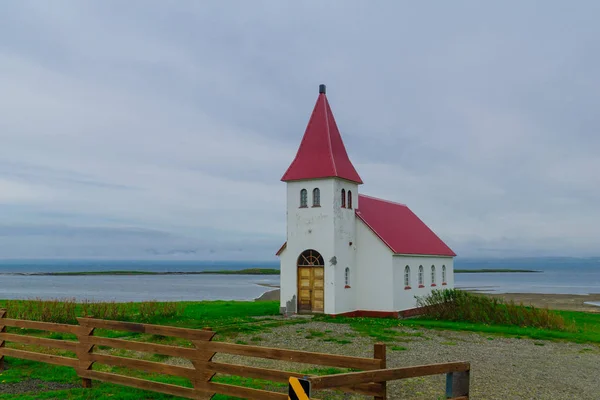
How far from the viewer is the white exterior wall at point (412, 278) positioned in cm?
2823

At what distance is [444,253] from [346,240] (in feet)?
35.5

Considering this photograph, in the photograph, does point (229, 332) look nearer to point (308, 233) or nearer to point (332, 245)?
point (332, 245)

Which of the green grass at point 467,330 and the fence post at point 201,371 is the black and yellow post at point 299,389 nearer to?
the fence post at point 201,371

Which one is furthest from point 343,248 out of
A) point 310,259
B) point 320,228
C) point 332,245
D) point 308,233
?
point 308,233

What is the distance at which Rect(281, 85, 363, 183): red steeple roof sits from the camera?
2727cm

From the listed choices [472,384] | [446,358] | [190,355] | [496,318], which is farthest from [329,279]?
[190,355]

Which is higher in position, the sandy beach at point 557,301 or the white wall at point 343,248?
the white wall at point 343,248

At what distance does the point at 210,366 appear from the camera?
864cm

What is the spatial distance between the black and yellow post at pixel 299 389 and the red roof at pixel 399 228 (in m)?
23.0

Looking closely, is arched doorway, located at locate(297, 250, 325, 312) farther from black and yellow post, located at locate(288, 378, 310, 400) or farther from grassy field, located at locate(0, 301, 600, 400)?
black and yellow post, located at locate(288, 378, 310, 400)

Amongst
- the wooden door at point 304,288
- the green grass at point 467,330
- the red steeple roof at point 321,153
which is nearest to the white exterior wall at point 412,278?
the green grass at point 467,330

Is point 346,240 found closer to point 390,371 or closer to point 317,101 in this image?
point 317,101

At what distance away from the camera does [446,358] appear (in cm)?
1496

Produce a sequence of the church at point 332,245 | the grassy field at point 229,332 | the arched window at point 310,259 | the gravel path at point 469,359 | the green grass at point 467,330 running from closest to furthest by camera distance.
A: the grassy field at point 229,332
the gravel path at point 469,359
the green grass at point 467,330
the church at point 332,245
the arched window at point 310,259
